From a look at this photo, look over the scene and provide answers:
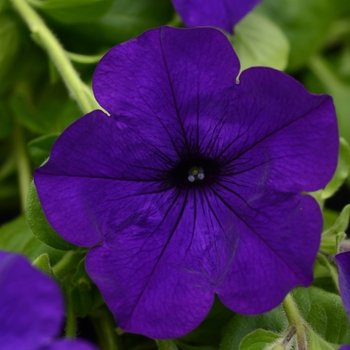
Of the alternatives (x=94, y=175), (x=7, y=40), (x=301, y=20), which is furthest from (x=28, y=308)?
(x=301, y=20)

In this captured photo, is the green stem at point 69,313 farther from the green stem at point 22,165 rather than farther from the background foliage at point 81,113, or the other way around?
the green stem at point 22,165

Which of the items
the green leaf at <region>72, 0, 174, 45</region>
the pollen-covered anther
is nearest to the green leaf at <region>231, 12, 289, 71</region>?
the green leaf at <region>72, 0, 174, 45</region>

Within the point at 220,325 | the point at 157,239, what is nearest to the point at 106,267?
the point at 157,239

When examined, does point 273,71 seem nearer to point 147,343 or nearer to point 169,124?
point 169,124

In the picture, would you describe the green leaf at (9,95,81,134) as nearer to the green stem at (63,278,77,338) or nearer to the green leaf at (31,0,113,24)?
the green leaf at (31,0,113,24)

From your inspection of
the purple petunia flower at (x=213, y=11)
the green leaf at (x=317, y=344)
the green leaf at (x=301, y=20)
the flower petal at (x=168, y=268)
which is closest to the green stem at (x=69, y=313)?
the flower petal at (x=168, y=268)
